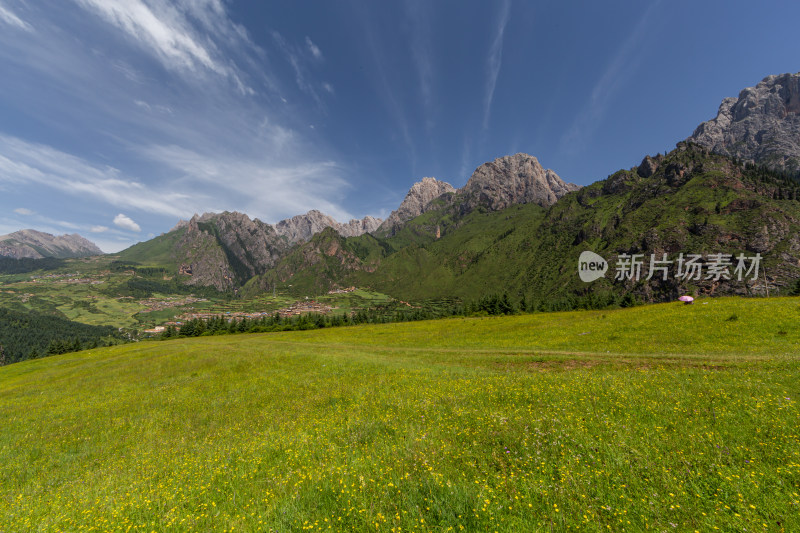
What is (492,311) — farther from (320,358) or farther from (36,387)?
(36,387)

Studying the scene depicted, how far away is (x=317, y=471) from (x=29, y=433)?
67.5 feet

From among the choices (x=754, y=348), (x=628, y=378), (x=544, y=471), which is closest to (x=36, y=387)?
(x=544, y=471)

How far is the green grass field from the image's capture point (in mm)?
6246

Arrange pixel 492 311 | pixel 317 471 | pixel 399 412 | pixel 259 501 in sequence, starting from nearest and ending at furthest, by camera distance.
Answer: pixel 259 501, pixel 317 471, pixel 399 412, pixel 492 311

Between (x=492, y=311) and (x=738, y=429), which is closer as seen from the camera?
(x=738, y=429)

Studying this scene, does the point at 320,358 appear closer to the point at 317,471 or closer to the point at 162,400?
the point at 162,400

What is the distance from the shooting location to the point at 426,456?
28.3 ft

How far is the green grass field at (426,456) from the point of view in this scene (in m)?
6.25

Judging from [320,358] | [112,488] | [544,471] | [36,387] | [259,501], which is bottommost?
[36,387]

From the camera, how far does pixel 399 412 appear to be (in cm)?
1310

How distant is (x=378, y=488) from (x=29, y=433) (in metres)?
22.8

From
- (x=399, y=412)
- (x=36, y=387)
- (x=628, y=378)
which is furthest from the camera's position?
(x=36, y=387)

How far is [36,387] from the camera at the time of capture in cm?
3209

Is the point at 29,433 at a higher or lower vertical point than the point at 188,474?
lower
